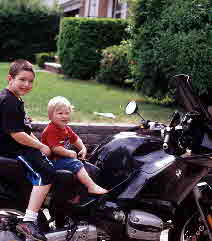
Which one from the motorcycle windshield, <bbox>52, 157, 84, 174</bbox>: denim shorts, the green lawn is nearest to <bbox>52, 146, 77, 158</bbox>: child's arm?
<bbox>52, 157, 84, 174</bbox>: denim shorts

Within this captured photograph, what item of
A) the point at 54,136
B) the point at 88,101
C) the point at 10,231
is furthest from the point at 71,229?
the point at 88,101

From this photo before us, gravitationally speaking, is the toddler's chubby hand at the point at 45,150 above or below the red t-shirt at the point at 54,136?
below

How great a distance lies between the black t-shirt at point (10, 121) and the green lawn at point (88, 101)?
8.72 feet

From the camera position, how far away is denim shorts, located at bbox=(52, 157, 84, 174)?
3963 millimetres

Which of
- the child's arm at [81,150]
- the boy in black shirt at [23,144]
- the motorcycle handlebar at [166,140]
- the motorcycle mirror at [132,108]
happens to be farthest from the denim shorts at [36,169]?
the motorcycle handlebar at [166,140]

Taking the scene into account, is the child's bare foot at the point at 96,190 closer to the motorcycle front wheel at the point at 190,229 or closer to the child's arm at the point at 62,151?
the child's arm at the point at 62,151

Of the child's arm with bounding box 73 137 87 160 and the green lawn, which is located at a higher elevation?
the child's arm with bounding box 73 137 87 160

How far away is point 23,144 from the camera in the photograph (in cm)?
381

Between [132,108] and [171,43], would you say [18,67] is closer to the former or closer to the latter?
[132,108]

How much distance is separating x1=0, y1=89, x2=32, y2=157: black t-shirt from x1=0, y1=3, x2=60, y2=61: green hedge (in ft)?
78.8

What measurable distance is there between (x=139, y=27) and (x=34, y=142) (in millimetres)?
6582

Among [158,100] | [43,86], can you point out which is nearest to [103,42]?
[43,86]

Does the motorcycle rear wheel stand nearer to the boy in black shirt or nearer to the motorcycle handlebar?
the boy in black shirt

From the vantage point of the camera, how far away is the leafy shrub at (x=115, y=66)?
13.1 meters
